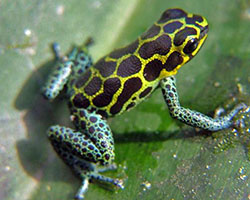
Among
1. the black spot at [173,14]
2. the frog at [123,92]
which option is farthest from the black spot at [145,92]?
the black spot at [173,14]

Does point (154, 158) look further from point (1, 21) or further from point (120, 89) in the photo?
point (1, 21)

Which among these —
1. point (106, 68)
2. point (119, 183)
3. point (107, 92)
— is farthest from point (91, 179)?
point (106, 68)

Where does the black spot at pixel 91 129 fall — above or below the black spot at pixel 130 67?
below

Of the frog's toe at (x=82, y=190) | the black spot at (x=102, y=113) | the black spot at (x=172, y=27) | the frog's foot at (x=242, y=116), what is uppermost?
the black spot at (x=172, y=27)

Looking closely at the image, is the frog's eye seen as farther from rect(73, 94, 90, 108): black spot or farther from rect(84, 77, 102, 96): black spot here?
rect(73, 94, 90, 108): black spot

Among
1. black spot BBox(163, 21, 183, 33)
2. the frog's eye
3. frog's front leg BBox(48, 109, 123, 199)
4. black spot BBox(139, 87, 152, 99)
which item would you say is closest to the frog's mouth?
the frog's eye

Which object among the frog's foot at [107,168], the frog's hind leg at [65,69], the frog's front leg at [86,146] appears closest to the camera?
the frog's front leg at [86,146]

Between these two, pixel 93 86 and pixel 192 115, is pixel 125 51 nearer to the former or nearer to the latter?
pixel 93 86

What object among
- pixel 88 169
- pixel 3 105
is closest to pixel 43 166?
pixel 88 169

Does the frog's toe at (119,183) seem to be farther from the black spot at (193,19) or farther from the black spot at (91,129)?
the black spot at (193,19)
